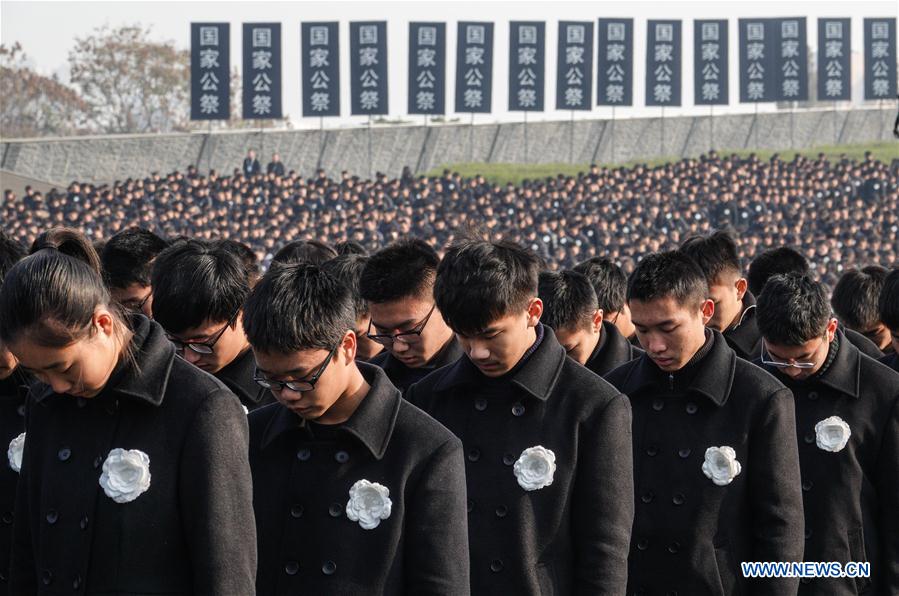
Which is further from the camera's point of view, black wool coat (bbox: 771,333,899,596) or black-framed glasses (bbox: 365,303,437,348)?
black wool coat (bbox: 771,333,899,596)

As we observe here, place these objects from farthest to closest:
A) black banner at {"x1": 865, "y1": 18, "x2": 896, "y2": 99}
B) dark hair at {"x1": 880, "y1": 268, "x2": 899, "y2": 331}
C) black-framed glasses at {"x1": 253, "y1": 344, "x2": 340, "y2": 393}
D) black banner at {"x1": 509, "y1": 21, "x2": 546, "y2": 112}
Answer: black banner at {"x1": 865, "y1": 18, "x2": 896, "y2": 99} < black banner at {"x1": 509, "y1": 21, "x2": 546, "y2": 112} < dark hair at {"x1": 880, "y1": 268, "x2": 899, "y2": 331} < black-framed glasses at {"x1": 253, "y1": 344, "x2": 340, "y2": 393}

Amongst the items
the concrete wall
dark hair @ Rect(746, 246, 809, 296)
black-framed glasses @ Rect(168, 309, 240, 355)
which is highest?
the concrete wall

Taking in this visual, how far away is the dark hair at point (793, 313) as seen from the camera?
391 cm

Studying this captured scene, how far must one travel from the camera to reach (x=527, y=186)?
29609mm

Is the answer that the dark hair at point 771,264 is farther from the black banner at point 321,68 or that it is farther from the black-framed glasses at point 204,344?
the black banner at point 321,68

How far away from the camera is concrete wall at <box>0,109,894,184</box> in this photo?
3328cm

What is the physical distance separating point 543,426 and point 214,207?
72.4 ft

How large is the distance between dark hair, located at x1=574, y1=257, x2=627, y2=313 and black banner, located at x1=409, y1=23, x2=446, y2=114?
26734 millimetres

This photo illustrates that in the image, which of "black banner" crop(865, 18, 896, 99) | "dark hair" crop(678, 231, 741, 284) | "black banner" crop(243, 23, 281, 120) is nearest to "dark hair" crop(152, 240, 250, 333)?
"dark hair" crop(678, 231, 741, 284)

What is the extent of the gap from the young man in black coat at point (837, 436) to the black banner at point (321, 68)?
89.9 feet

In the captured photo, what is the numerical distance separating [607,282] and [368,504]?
8.69 ft

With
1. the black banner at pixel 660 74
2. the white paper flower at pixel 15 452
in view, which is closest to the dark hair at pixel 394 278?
the white paper flower at pixel 15 452

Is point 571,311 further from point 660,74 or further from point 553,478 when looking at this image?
point 660,74

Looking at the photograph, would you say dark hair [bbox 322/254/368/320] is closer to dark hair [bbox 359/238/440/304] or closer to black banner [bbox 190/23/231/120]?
dark hair [bbox 359/238/440/304]
